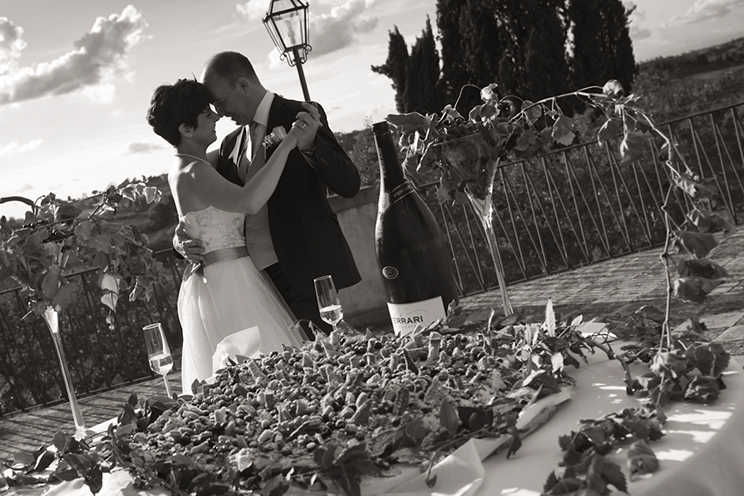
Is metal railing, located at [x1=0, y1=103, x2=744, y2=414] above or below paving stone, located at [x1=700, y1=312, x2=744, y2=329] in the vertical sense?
above

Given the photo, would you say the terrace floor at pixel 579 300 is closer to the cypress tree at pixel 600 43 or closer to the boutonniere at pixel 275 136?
the boutonniere at pixel 275 136

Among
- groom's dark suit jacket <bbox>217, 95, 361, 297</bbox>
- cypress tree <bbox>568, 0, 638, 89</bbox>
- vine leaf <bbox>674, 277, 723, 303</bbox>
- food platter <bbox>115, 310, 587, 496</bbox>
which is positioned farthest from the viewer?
cypress tree <bbox>568, 0, 638, 89</bbox>

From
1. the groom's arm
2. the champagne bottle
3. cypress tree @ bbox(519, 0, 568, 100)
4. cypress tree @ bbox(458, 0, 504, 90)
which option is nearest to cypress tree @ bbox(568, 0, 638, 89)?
cypress tree @ bbox(519, 0, 568, 100)

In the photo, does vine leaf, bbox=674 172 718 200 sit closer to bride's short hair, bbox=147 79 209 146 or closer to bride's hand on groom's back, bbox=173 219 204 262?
bride's short hair, bbox=147 79 209 146

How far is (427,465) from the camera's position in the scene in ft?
3.22

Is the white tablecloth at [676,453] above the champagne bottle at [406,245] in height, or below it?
below

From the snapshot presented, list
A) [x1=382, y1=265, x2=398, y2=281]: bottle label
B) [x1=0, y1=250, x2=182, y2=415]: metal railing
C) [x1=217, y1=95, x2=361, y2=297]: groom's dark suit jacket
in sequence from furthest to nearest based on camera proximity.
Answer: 1. [x1=0, y1=250, x2=182, y2=415]: metal railing
2. [x1=217, y1=95, x2=361, y2=297]: groom's dark suit jacket
3. [x1=382, y1=265, x2=398, y2=281]: bottle label

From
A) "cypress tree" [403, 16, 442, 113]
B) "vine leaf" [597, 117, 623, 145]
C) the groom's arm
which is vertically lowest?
"vine leaf" [597, 117, 623, 145]

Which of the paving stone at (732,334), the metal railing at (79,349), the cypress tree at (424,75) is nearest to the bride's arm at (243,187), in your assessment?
the paving stone at (732,334)

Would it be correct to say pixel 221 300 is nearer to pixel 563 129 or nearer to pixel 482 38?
pixel 563 129

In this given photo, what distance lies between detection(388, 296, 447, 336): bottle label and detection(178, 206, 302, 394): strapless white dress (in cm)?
174

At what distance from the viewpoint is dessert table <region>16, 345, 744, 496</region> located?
2.95 feet

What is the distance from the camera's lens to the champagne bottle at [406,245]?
1.95m

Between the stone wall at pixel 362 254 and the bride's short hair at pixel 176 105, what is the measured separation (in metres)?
3.37
